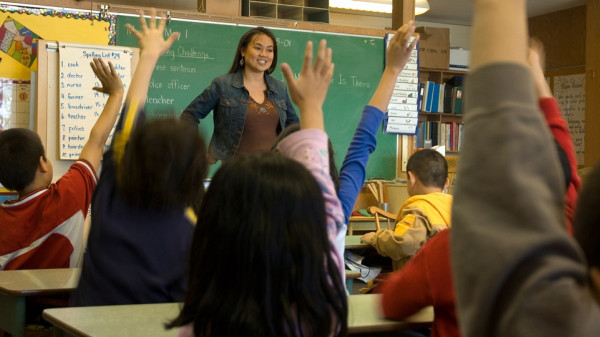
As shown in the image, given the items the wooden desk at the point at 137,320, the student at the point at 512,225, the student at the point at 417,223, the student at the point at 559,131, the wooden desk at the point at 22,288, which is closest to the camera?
the student at the point at 512,225

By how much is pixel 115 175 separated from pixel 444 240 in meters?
0.84

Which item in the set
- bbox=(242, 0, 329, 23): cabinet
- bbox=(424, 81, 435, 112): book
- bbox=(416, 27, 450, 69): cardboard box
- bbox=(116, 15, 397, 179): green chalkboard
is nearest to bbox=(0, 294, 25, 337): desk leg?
bbox=(116, 15, 397, 179): green chalkboard

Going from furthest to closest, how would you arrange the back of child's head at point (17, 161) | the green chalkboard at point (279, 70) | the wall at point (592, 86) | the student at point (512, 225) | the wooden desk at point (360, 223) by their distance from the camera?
the wall at point (592, 86) → the wooden desk at point (360, 223) → the green chalkboard at point (279, 70) → the back of child's head at point (17, 161) → the student at point (512, 225)

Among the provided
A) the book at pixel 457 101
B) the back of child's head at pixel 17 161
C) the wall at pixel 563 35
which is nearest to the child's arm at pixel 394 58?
the back of child's head at pixel 17 161

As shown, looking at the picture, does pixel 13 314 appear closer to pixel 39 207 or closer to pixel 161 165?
pixel 39 207

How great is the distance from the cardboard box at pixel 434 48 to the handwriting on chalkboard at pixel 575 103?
1.93 m

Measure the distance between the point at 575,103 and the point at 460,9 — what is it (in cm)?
193

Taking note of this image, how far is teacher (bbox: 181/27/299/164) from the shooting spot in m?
4.25

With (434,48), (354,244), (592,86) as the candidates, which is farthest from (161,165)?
(592,86)

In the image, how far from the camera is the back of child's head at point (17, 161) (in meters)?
2.88

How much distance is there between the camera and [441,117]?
8.38 metres

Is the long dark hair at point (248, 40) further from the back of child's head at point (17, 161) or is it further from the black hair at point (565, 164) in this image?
the black hair at point (565, 164)

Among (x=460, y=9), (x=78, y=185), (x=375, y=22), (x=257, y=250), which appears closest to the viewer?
(x=257, y=250)

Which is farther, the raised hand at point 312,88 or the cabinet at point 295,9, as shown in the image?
the cabinet at point 295,9
